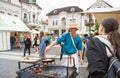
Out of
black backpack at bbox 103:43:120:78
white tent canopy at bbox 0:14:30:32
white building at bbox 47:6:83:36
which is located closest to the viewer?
black backpack at bbox 103:43:120:78

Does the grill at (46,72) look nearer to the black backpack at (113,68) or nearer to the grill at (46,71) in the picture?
the grill at (46,71)

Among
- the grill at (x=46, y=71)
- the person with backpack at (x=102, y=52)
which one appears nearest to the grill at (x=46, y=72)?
the grill at (x=46, y=71)

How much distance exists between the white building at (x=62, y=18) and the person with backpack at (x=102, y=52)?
186ft

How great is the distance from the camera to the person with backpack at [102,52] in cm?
204

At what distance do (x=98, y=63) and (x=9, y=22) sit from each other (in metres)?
22.6

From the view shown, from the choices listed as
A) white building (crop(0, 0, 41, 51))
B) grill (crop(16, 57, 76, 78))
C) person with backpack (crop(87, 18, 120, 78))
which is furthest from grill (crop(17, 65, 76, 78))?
white building (crop(0, 0, 41, 51))

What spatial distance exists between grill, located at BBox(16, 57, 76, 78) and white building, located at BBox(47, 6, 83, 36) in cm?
5454

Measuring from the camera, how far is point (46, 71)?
14.0 feet

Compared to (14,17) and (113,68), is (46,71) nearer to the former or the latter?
(113,68)

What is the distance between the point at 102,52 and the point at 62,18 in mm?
59393

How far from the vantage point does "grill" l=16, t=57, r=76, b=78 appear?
12.3 feet

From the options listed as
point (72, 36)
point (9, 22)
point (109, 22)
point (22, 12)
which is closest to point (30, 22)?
point (22, 12)

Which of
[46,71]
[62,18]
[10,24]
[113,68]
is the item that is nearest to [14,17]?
[10,24]

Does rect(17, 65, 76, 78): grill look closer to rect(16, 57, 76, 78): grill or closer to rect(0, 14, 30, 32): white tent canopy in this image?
rect(16, 57, 76, 78): grill
